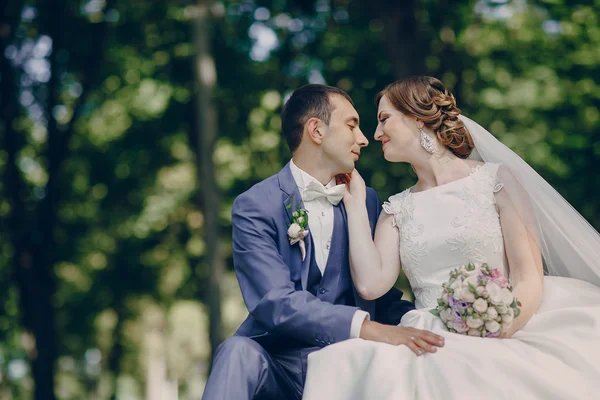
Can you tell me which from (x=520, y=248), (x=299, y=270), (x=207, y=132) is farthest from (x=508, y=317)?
(x=207, y=132)

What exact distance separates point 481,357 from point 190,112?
12.8 m

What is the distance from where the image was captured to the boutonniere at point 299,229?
15.9 ft

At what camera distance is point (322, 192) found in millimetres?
5066

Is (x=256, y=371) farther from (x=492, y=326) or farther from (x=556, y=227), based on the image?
(x=556, y=227)

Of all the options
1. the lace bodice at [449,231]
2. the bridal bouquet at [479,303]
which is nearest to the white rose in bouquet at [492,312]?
the bridal bouquet at [479,303]

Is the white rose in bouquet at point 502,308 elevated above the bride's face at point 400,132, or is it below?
below

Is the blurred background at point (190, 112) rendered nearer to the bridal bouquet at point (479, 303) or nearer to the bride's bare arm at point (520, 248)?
the bride's bare arm at point (520, 248)

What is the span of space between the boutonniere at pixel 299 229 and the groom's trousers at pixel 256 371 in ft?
1.86

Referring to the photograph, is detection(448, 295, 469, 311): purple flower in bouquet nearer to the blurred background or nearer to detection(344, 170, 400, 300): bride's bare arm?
detection(344, 170, 400, 300): bride's bare arm

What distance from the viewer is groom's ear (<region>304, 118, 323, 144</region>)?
17.1 ft

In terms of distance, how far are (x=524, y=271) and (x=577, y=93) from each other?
9.42m

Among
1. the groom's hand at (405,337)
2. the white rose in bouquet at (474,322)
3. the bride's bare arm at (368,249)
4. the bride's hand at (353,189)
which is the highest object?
the bride's hand at (353,189)

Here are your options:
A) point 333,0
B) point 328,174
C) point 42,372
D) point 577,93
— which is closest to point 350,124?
point 328,174

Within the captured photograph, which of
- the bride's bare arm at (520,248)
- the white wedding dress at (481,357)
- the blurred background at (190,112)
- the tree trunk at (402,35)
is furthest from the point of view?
the blurred background at (190,112)
